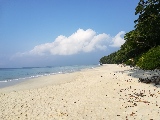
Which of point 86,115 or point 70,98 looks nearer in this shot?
point 86,115

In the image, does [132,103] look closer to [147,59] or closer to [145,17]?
[147,59]

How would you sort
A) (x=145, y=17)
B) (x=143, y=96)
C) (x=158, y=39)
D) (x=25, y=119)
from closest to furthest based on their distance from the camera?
(x=25, y=119), (x=143, y=96), (x=145, y=17), (x=158, y=39)

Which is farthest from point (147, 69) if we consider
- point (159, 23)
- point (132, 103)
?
point (132, 103)

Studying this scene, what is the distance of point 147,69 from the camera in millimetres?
26453

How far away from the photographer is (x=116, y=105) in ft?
38.2

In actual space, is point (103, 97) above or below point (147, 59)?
below

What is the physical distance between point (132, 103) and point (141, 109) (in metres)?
1.28

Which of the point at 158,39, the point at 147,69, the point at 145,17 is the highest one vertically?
the point at 145,17

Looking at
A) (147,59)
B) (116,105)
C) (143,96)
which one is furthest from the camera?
(147,59)

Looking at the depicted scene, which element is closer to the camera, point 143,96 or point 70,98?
point 143,96

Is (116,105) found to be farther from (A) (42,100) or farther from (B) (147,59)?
(B) (147,59)

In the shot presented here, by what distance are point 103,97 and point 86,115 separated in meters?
3.78

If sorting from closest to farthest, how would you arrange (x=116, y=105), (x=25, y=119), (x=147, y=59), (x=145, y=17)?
(x=25, y=119)
(x=116, y=105)
(x=147, y=59)
(x=145, y=17)

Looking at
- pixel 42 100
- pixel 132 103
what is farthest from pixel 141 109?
pixel 42 100
